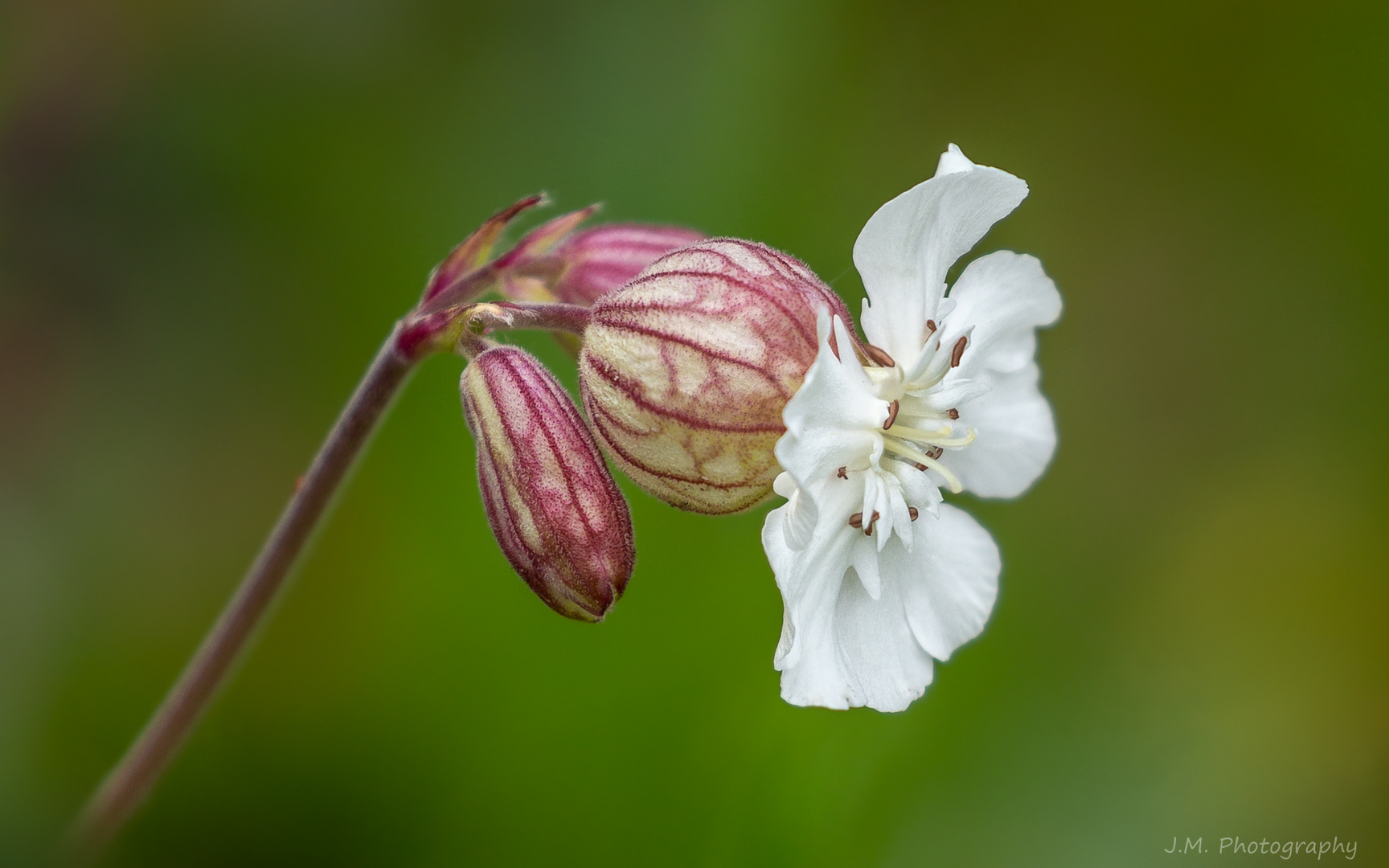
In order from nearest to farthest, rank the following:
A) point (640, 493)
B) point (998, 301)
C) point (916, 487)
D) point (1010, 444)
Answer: point (916, 487) < point (998, 301) < point (1010, 444) < point (640, 493)

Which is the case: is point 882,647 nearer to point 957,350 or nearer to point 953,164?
point 957,350

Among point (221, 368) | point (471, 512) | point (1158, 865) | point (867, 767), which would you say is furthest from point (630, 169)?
point (1158, 865)

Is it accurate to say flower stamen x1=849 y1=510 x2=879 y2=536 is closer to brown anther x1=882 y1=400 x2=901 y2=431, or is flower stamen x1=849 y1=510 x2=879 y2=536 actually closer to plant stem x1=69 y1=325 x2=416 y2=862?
brown anther x1=882 y1=400 x2=901 y2=431

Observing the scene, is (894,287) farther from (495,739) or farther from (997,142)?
(997,142)

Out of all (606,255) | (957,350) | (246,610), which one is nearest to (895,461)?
(957,350)

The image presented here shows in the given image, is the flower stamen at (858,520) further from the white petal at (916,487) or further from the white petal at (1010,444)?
the white petal at (1010,444)

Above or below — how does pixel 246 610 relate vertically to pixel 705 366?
below
